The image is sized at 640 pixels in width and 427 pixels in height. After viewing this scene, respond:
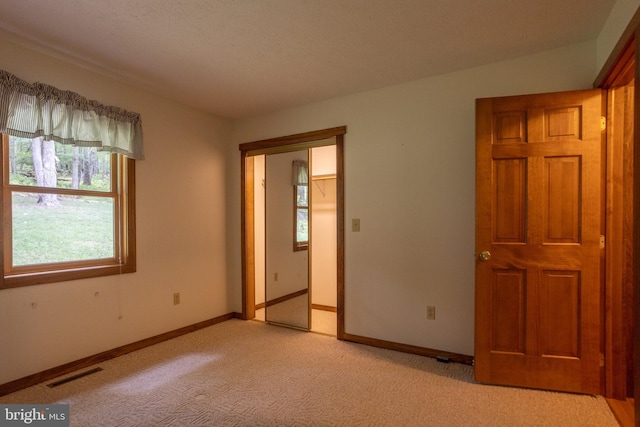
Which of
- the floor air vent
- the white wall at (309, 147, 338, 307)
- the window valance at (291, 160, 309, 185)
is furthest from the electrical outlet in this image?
the floor air vent

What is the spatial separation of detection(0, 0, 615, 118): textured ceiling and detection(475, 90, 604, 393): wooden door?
1.48 ft

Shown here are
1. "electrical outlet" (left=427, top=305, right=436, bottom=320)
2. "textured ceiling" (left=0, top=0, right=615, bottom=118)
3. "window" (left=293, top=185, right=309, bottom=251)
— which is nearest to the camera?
"textured ceiling" (left=0, top=0, right=615, bottom=118)

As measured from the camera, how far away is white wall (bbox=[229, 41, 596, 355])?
2.49 metres

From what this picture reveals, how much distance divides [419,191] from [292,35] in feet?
5.25

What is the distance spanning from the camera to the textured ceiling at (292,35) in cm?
181

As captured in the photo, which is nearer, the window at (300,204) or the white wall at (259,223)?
the window at (300,204)

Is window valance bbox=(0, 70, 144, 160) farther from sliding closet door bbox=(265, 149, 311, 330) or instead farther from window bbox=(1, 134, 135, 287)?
sliding closet door bbox=(265, 149, 311, 330)

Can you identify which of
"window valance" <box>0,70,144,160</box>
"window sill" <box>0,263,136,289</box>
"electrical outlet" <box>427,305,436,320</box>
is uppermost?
"window valance" <box>0,70,144,160</box>

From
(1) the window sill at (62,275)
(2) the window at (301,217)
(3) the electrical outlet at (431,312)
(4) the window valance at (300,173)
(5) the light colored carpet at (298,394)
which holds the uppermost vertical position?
(4) the window valance at (300,173)

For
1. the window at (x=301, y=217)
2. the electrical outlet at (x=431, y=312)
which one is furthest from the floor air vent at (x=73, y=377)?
the electrical outlet at (x=431, y=312)

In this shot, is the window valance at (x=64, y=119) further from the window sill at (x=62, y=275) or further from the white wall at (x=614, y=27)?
the white wall at (x=614, y=27)

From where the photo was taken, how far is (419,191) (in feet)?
9.00

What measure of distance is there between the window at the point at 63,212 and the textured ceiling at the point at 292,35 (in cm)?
77

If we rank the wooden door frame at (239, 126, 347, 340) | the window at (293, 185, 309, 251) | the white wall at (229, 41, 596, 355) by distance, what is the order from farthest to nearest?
the window at (293, 185, 309, 251)
the wooden door frame at (239, 126, 347, 340)
the white wall at (229, 41, 596, 355)
